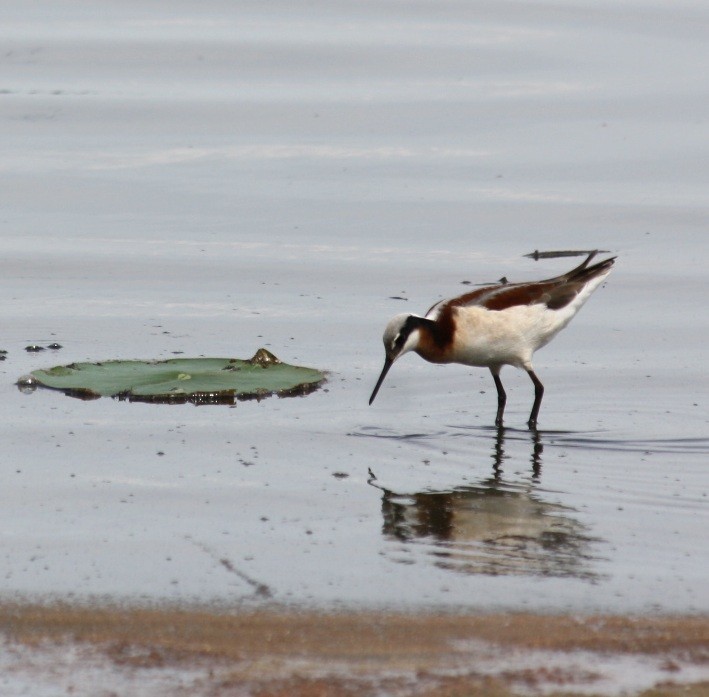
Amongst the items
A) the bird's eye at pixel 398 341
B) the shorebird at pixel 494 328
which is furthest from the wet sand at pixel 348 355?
the bird's eye at pixel 398 341

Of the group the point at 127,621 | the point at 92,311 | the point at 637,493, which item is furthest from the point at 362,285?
the point at 127,621

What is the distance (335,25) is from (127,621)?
1911 cm

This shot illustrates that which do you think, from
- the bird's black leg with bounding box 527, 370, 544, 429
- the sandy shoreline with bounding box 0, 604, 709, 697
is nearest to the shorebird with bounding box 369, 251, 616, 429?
the bird's black leg with bounding box 527, 370, 544, 429

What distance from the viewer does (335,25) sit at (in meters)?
23.8

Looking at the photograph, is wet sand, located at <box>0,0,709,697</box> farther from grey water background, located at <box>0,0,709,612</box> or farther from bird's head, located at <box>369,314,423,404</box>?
bird's head, located at <box>369,314,423,404</box>

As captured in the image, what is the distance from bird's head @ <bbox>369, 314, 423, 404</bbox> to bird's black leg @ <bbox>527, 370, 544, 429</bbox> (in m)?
0.84

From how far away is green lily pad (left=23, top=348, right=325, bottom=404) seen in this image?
30.6 feet

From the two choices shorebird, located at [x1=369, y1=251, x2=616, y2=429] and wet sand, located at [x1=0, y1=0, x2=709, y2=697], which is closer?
wet sand, located at [x1=0, y1=0, x2=709, y2=697]

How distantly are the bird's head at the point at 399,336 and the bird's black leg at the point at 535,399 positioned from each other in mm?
837

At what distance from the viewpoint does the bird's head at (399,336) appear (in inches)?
366

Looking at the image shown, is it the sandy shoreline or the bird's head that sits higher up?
the bird's head

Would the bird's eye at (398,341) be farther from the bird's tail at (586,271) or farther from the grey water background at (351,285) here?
the bird's tail at (586,271)

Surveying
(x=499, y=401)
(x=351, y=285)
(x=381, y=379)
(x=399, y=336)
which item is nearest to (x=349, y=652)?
(x=381, y=379)

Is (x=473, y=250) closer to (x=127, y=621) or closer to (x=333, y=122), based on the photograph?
(x=333, y=122)
